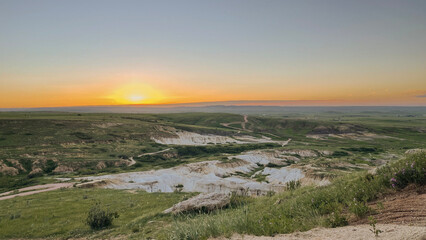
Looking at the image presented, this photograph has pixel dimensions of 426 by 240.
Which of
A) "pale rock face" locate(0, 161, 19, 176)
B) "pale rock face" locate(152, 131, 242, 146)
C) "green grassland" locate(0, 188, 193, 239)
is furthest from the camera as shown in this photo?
"pale rock face" locate(152, 131, 242, 146)

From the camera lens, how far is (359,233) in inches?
239

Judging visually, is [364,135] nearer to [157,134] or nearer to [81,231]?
[157,134]

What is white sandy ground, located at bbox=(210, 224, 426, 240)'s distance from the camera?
496 centimetres

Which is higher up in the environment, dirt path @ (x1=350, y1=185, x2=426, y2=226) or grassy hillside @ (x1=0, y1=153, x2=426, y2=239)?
dirt path @ (x1=350, y1=185, x2=426, y2=226)

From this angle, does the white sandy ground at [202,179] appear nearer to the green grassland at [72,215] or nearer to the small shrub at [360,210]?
the green grassland at [72,215]

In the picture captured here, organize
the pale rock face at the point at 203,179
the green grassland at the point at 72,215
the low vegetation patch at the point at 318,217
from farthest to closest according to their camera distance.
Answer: the pale rock face at the point at 203,179
the green grassland at the point at 72,215
the low vegetation patch at the point at 318,217

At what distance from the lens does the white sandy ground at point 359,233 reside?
16.3 feet

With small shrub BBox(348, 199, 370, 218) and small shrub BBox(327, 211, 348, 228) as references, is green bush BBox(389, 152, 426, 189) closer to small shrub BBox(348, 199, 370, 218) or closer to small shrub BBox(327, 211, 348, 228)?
small shrub BBox(348, 199, 370, 218)

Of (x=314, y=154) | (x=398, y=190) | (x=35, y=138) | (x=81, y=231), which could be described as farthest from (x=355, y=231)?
(x=35, y=138)

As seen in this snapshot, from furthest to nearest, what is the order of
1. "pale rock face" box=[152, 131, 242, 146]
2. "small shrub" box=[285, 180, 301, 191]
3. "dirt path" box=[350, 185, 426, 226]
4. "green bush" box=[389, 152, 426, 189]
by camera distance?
"pale rock face" box=[152, 131, 242, 146] < "small shrub" box=[285, 180, 301, 191] < "green bush" box=[389, 152, 426, 189] < "dirt path" box=[350, 185, 426, 226]

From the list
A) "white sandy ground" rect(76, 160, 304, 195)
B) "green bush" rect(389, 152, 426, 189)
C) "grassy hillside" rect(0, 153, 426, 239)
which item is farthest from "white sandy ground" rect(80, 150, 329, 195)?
"green bush" rect(389, 152, 426, 189)

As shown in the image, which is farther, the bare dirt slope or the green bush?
the green bush

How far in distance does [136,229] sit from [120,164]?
59960mm

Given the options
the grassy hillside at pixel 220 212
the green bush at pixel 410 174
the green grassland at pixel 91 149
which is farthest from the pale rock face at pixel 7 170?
the green bush at pixel 410 174
